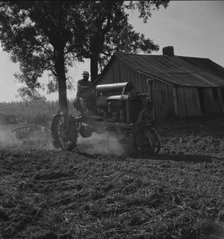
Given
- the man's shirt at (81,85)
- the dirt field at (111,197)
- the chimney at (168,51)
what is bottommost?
the dirt field at (111,197)

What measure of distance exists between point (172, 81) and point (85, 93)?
951 cm

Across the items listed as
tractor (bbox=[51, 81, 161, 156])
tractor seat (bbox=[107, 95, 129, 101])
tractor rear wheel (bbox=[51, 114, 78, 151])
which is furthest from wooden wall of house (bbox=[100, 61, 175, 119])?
tractor seat (bbox=[107, 95, 129, 101])

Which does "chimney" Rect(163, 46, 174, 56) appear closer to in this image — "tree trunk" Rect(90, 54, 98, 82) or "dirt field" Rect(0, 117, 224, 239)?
"tree trunk" Rect(90, 54, 98, 82)

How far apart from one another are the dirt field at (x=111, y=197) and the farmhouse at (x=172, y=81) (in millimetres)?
10564

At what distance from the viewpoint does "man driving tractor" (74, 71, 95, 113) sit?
1028 centimetres

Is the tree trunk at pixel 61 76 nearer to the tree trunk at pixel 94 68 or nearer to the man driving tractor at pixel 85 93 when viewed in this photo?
the tree trunk at pixel 94 68

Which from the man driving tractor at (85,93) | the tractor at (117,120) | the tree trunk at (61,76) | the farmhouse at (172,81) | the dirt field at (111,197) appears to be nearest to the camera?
the dirt field at (111,197)

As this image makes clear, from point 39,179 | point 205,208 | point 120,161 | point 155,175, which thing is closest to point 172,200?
point 205,208

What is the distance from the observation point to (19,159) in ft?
28.7

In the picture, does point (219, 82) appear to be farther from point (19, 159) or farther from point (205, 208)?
point (205, 208)

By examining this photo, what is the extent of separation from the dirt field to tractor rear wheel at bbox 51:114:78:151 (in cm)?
140

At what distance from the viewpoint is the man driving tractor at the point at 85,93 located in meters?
10.3

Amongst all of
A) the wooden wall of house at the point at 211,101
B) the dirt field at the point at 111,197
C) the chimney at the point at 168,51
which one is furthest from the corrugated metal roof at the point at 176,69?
the dirt field at the point at 111,197

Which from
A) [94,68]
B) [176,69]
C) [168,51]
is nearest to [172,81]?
[176,69]
